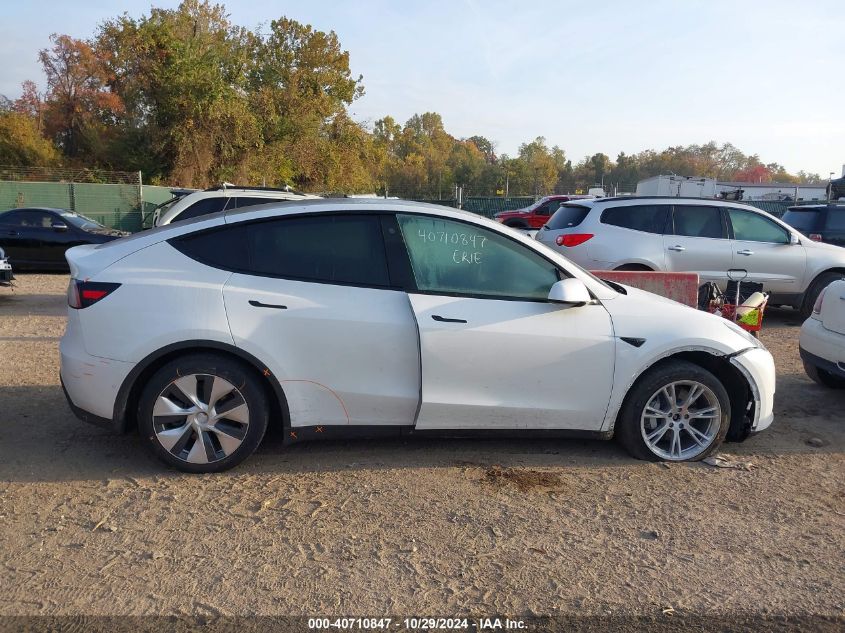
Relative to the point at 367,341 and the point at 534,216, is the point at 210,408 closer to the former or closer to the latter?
the point at 367,341

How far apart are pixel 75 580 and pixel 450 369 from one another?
222cm

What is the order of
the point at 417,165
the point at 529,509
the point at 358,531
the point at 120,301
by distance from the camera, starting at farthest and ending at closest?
the point at 417,165
the point at 120,301
the point at 529,509
the point at 358,531

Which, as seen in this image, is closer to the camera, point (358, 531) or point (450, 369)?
point (358, 531)

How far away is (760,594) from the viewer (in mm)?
3080

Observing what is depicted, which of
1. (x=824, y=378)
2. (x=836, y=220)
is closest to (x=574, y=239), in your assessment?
(x=824, y=378)

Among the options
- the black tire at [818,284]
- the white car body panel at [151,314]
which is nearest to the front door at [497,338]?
the white car body panel at [151,314]

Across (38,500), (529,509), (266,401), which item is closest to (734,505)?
(529,509)

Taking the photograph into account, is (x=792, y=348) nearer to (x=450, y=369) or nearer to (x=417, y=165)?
(x=450, y=369)

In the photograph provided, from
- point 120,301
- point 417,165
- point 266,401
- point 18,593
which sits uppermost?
point 417,165

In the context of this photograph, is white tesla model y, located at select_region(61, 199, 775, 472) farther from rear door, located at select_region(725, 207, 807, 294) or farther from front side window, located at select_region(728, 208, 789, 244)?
front side window, located at select_region(728, 208, 789, 244)

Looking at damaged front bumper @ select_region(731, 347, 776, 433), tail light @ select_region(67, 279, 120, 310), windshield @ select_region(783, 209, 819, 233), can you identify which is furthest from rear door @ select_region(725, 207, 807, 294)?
tail light @ select_region(67, 279, 120, 310)

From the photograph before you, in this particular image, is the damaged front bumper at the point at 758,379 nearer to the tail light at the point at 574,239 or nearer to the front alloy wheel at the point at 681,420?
the front alloy wheel at the point at 681,420

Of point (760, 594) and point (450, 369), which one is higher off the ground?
point (450, 369)

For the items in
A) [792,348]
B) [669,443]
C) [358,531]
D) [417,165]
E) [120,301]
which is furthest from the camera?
[417,165]
